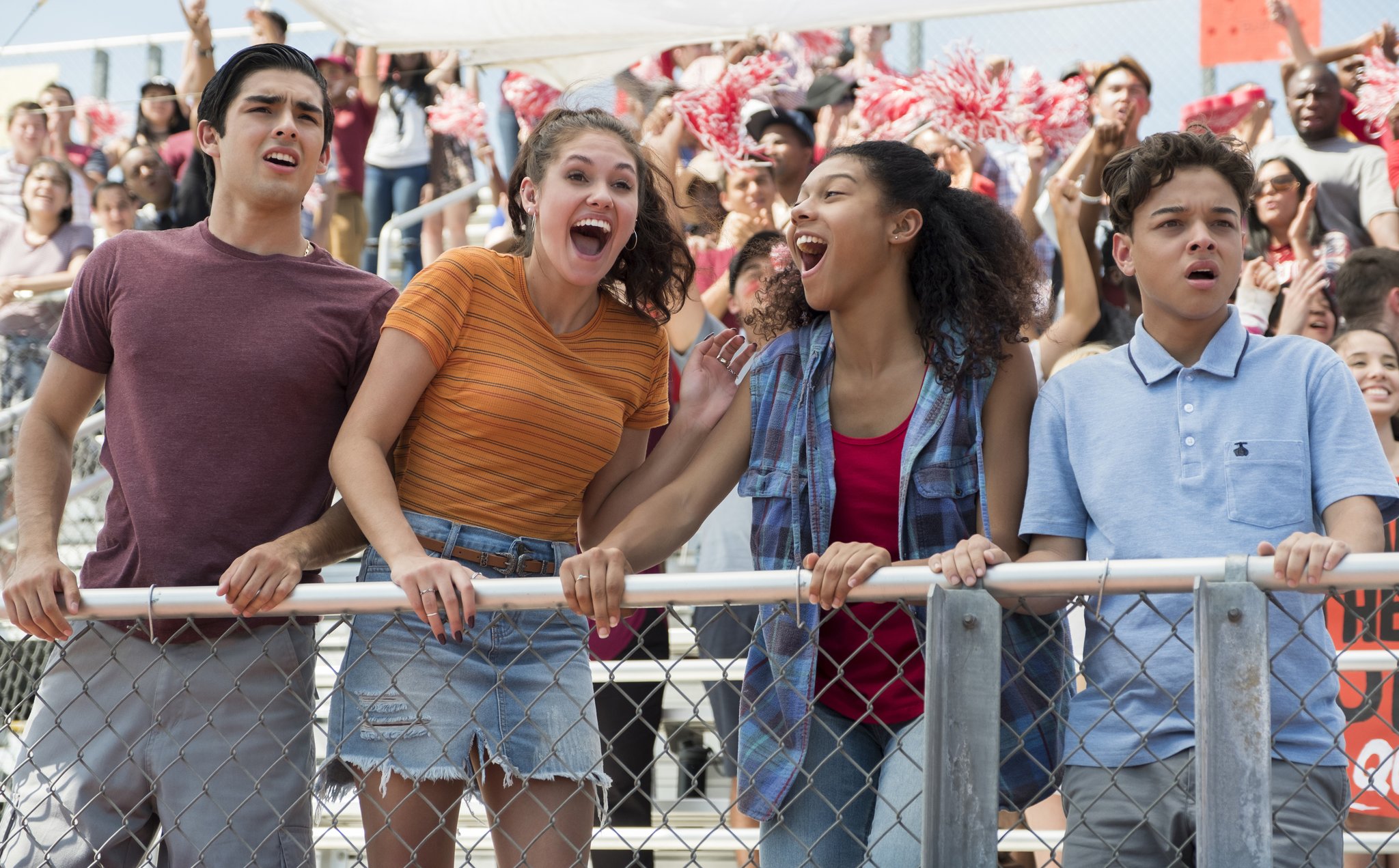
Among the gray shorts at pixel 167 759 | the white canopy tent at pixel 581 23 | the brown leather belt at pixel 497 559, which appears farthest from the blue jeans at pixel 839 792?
the white canopy tent at pixel 581 23

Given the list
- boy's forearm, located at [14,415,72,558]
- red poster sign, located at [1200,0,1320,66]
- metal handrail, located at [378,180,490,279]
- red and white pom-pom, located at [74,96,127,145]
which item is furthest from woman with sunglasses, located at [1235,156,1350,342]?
red and white pom-pom, located at [74,96,127,145]

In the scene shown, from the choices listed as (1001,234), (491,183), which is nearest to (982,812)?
(1001,234)

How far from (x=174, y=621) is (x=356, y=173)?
5.84 m

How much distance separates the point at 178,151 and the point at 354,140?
1184 mm

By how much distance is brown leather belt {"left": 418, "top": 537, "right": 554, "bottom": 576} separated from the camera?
2580 millimetres

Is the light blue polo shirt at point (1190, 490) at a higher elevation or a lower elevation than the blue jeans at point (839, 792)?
higher

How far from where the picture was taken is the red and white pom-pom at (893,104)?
5852mm

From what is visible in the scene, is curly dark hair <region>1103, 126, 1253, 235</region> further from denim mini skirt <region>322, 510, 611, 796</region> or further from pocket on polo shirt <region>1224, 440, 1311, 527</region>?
denim mini skirt <region>322, 510, 611, 796</region>

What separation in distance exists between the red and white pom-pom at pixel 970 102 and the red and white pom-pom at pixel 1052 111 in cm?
13

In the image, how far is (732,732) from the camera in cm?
259

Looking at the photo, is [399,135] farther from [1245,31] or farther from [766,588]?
[766,588]

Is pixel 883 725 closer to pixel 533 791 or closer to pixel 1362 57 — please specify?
pixel 533 791

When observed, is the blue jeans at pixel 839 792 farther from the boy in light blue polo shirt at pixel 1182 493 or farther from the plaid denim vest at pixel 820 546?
the boy in light blue polo shirt at pixel 1182 493

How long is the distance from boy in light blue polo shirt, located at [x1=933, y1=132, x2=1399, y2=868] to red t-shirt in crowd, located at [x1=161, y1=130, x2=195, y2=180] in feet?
22.6
